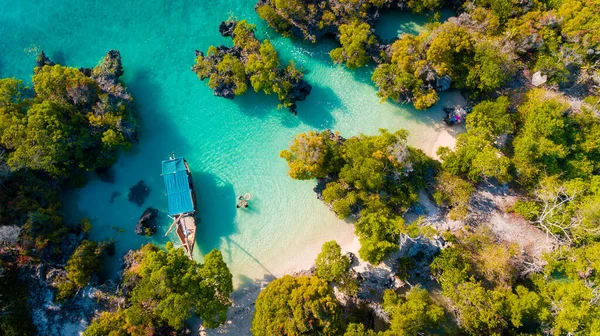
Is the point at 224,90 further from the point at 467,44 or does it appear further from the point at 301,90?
the point at 467,44

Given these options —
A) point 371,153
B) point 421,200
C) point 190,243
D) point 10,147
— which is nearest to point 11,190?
point 10,147

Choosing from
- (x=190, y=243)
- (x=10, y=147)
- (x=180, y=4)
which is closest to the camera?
(x=10, y=147)

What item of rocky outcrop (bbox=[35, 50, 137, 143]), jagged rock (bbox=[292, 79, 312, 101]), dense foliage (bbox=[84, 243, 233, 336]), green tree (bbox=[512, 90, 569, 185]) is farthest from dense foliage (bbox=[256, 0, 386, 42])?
dense foliage (bbox=[84, 243, 233, 336])

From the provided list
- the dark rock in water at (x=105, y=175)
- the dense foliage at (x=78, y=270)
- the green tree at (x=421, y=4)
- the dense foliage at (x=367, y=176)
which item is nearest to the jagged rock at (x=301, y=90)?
the dense foliage at (x=367, y=176)

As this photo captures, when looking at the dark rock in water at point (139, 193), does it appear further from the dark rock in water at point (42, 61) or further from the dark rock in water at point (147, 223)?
the dark rock in water at point (42, 61)

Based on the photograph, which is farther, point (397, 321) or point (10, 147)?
point (10, 147)

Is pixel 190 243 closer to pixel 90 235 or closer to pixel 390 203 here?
pixel 90 235
